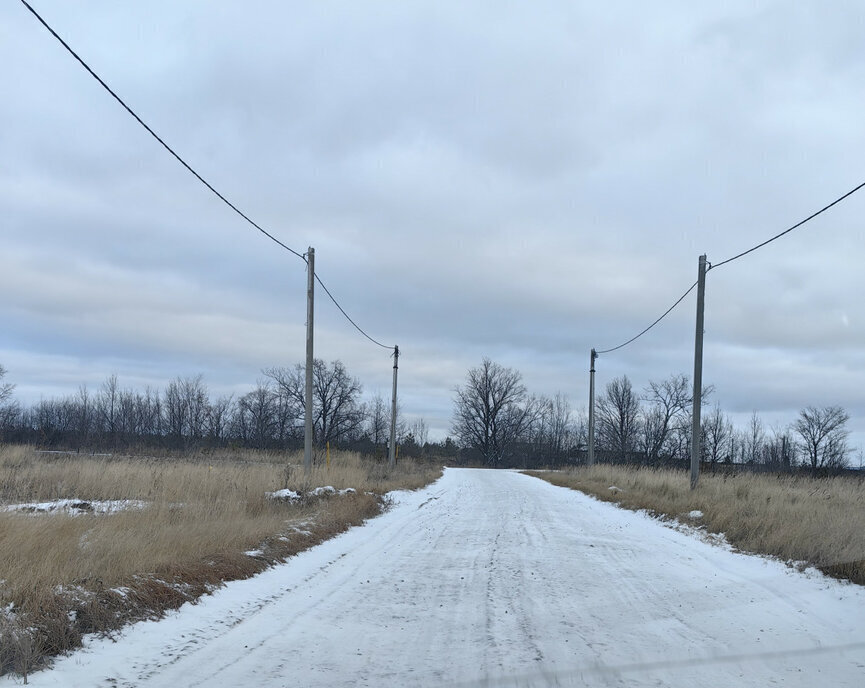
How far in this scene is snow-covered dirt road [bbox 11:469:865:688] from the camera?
5.14m

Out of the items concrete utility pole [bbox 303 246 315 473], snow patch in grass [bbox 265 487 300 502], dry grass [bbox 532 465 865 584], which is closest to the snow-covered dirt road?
dry grass [bbox 532 465 865 584]

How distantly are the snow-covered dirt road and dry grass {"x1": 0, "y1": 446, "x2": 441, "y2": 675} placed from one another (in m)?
0.33

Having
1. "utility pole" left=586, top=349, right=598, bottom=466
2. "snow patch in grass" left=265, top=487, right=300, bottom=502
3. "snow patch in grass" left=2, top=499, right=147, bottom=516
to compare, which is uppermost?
Answer: "utility pole" left=586, top=349, right=598, bottom=466

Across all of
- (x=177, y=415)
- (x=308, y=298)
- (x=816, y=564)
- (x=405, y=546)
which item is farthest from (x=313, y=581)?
(x=177, y=415)

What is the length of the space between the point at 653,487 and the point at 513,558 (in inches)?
555

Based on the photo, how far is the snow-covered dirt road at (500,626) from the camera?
5.14m

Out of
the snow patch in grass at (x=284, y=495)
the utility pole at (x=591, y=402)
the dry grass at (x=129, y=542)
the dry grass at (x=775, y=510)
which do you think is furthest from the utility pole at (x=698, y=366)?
the utility pole at (x=591, y=402)

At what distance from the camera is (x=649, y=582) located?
8.82 meters

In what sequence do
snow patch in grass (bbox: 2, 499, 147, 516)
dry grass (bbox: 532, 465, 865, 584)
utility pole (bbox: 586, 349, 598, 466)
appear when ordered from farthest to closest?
utility pole (bbox: 586, 349, 598, 466), snow patch in grass (bbox: 2, 499, 147, 516), dry grass (bbox: 532, 465, 865, 584)

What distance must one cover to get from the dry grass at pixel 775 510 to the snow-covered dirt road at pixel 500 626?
59 centimetres

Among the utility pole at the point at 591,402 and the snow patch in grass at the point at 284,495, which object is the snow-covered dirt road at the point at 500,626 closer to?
the snow patch in grass at the point at 284,495

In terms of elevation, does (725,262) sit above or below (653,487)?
above

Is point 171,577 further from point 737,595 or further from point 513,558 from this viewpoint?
point 737,595

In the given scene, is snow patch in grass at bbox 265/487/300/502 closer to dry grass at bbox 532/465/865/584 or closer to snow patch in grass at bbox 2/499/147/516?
snow patch in grass at bbox 2/499/147/516
